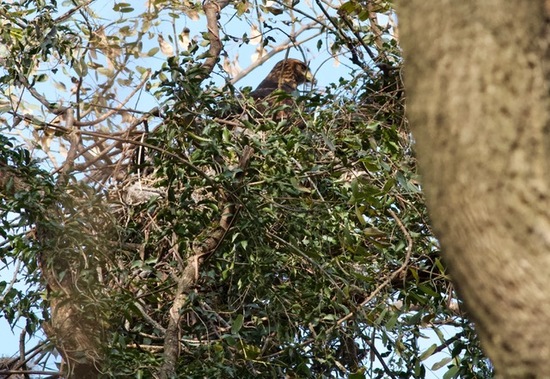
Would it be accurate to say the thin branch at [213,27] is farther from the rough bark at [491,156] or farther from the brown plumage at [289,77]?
the brown plumage at [289,77]

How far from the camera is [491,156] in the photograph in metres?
1.33

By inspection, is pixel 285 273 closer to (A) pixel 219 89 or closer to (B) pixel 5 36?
(A) pixel 219 89

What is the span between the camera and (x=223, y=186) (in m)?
4.07

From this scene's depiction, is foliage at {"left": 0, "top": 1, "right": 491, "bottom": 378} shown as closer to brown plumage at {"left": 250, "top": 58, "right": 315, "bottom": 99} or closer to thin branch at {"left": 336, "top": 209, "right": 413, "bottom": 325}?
thin branch at {"left": 336, "top": 209, "right": 413, "bottom": 325}

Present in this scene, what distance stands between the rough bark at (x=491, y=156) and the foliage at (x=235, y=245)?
102 inches

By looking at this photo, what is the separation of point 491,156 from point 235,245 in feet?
9.67

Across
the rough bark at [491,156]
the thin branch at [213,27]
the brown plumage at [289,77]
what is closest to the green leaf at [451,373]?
the thin branch at [213,27]

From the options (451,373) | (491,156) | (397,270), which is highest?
(397,270)

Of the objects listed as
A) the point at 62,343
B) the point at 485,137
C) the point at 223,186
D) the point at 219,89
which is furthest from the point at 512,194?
the point at 219,89

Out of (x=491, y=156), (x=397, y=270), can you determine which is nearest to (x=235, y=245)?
(x=397, y=270)

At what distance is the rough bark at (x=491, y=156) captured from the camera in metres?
1.31

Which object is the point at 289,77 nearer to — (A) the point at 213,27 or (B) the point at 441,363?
(A) the point at 213,27

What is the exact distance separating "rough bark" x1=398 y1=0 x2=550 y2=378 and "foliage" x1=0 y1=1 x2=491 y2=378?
2582 millimetres

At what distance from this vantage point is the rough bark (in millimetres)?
1307
